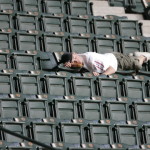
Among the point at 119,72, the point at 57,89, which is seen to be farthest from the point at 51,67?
the point at 119,72

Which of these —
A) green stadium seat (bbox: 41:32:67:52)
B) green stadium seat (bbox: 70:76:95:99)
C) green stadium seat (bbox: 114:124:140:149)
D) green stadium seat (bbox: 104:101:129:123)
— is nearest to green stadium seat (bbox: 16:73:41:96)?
green stadium seat (bbox: 70:76:95:99)

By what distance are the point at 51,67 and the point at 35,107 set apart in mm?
803

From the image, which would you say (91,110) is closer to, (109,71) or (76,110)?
(76,110)

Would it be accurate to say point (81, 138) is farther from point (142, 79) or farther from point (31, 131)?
point (142, 79)

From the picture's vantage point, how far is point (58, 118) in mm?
10375

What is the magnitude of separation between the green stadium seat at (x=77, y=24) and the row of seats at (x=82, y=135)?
204cm

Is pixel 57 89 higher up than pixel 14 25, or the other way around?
pixel 14 25

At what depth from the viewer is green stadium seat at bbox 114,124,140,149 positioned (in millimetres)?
10500

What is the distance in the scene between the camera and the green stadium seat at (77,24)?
38.9ft

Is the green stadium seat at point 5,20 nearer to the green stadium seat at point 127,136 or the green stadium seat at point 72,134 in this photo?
the green stadium seat at point 72,134

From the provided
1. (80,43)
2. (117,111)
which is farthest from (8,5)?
(117,111)

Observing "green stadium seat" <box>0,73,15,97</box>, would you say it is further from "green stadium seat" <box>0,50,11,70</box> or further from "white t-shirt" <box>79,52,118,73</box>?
"white t-shirt" <box>79,52,118,73</box>

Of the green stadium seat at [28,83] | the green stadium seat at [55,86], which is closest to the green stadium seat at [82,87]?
the green stadium seat at [55,86]

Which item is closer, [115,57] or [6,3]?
[115,57]
